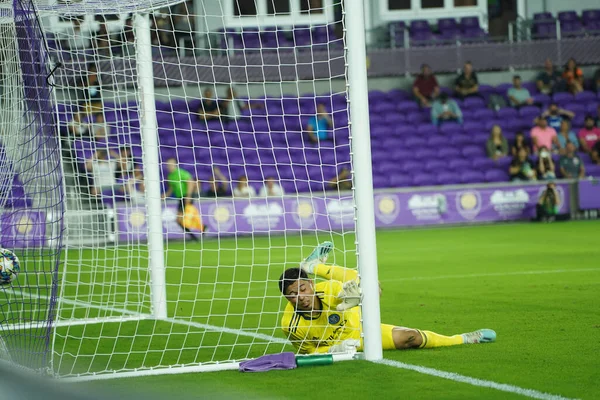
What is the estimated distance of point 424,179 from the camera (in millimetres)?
23547

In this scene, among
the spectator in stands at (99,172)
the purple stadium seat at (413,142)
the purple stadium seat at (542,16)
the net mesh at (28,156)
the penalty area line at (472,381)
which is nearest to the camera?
the penalty area line at (472,381)

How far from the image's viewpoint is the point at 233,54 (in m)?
25.0

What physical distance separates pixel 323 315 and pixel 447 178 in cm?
1783

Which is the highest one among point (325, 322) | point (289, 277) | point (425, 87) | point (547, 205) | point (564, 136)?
point (425, 87)

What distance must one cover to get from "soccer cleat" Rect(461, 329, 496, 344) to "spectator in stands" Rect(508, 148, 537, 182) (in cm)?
1659

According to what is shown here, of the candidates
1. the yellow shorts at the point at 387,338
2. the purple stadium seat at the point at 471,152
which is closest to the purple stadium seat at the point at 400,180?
the purple stadium seat at the point at 471,152

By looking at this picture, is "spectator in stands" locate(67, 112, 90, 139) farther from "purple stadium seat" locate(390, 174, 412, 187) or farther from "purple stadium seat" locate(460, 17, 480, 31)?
"purple stadium seat" locate(460, 17, 480, 31)

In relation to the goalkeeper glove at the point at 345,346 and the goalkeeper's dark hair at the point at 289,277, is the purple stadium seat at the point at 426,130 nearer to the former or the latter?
the goalkeeper glove at the point at 345,346

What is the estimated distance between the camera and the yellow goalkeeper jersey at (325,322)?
6.19 metres

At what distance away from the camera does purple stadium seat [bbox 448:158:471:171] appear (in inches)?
953

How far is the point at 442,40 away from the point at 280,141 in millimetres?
5987

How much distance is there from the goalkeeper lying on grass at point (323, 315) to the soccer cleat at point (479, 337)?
36cm

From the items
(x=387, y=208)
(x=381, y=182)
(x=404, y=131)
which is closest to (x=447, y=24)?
(x=404, y=131)

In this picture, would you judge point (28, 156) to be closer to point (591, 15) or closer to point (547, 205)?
point (547, 205)
